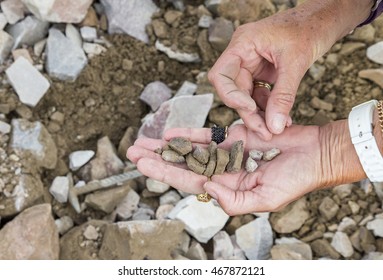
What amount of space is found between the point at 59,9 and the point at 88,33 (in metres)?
0.22

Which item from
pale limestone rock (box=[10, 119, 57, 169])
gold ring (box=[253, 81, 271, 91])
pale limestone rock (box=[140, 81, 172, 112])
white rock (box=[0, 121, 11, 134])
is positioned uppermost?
gold ring (box=[253, 81, 271, 91])

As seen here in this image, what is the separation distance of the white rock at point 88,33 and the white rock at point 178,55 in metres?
0.39

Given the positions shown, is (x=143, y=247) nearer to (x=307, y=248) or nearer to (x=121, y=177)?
(x=121, y=177)

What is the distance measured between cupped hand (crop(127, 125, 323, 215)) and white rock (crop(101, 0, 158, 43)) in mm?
1142

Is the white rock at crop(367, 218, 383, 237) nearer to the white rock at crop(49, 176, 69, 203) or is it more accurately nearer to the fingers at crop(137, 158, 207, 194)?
the fingers at crop(137, 158, 207, 194)

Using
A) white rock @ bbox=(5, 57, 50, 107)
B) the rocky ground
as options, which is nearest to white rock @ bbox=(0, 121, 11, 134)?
the rocky ground

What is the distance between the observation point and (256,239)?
3029 millimetres

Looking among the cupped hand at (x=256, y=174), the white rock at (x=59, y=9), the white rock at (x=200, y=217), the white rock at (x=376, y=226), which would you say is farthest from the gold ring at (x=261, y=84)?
the white rock at (x=59, y=9)

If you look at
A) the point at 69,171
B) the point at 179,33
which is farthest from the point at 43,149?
the point at 179,33

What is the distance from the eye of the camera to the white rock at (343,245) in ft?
9.77

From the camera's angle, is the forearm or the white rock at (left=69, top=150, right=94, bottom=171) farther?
the white rock at (left=69, top=150, right=94, bottom=171)

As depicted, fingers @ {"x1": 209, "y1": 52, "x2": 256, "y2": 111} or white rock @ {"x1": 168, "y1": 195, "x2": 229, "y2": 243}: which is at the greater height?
fingers @ {"x1": 209, "y1": 52, "x2": 256, "y2": 111}

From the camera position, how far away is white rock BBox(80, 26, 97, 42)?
346 cm

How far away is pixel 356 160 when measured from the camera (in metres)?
2.39
